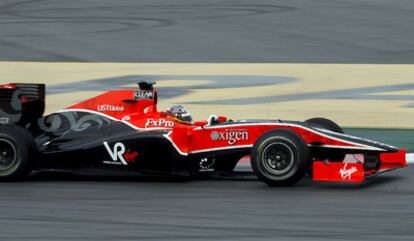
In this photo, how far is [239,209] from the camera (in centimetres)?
790

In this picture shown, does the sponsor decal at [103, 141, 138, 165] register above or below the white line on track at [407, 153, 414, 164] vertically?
above

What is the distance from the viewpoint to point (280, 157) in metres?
8.91

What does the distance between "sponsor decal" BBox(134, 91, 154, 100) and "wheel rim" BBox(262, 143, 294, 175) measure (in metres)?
1.73

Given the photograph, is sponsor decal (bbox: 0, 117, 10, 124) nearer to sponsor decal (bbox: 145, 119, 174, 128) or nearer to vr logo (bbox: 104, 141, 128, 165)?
vr logo (bbox: 104, 141, 128, 165)

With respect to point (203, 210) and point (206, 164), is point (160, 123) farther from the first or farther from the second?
point (203, 210)

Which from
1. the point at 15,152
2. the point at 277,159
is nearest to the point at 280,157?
the point at 277,159

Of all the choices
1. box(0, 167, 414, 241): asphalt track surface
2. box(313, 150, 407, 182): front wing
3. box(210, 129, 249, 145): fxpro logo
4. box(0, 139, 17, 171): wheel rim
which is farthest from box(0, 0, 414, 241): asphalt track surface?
box(210, 129, 249, 145): fxpro logo

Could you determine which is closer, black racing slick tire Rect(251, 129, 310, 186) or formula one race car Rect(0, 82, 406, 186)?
black racing slick tire Rect(251, 129, 310, 186)

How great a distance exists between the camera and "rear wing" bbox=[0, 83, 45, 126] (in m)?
10.1

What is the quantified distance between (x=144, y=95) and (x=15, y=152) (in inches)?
58.0
